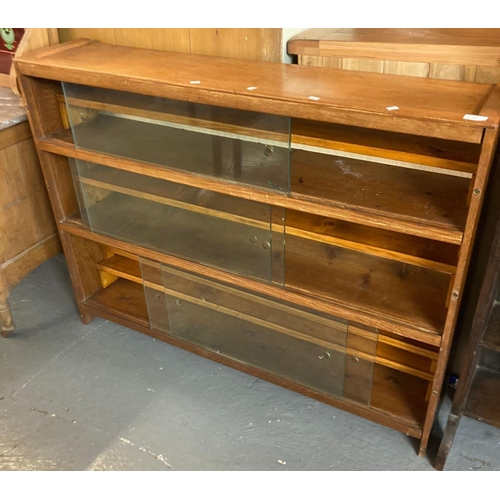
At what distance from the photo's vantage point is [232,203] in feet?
6.08

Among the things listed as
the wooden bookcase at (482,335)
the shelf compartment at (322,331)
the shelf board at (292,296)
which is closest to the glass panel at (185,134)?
the shelf board at (292,296)

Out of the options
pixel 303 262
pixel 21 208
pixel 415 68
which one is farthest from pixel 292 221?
pixel 21 208

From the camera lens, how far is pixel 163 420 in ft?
6.73

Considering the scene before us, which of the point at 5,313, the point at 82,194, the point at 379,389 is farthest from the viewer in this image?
the point at 5,313

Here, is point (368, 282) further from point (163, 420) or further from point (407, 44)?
point (163, 420)

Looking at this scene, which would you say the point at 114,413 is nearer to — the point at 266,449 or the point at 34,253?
the point at 266,449

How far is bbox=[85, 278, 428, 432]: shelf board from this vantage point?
6.21ft

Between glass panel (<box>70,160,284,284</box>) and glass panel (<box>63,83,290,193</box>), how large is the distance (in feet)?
0.48

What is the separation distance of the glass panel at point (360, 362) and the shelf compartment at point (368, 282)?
11 cm

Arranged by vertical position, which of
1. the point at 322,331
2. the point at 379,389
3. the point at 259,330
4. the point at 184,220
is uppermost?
the point at 184,220

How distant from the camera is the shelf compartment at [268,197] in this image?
145 cm

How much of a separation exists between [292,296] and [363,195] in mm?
430

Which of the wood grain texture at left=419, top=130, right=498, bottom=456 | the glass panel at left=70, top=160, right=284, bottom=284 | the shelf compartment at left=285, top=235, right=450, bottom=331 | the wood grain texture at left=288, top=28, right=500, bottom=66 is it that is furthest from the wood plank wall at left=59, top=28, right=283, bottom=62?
the wood grain texture at left=419, top=130, right=498, bottom=456

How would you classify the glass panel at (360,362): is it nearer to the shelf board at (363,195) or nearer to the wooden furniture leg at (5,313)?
the shelf board at (363,195)
